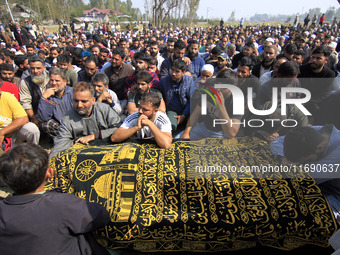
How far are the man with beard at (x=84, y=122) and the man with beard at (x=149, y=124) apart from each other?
0.38 m

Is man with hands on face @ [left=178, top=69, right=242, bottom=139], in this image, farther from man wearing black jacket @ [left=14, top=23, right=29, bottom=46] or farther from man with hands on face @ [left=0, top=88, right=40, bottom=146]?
man wearing black jacket @ [left=14, top=23, right=29, bottom=46]

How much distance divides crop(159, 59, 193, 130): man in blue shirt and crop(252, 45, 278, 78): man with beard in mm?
2226

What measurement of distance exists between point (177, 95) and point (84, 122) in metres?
2.06

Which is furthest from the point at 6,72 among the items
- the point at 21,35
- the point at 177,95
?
the point at 21,35

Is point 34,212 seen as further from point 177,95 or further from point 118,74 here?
point 118,74

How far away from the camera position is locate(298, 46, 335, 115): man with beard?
4.35 metres

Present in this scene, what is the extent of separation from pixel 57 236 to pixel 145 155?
1208mm

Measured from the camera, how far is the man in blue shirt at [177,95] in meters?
4.34

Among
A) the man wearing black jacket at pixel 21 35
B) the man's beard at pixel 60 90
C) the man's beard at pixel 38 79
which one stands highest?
the man's beard at pixel 38 79

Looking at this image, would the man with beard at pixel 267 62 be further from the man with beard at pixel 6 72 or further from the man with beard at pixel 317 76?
the man with beard at pixel 6 72

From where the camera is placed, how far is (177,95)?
14.6 feet

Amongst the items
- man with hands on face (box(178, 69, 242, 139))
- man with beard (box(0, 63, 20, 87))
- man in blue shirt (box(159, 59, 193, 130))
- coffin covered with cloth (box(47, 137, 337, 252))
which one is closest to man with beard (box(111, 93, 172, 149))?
coffin covered with cloth (box(47, 137, 337, 252))

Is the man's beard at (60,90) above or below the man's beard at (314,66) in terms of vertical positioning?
below

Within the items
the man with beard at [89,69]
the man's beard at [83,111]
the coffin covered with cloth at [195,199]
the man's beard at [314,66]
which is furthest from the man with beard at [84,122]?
the man's beard at [314,66]
